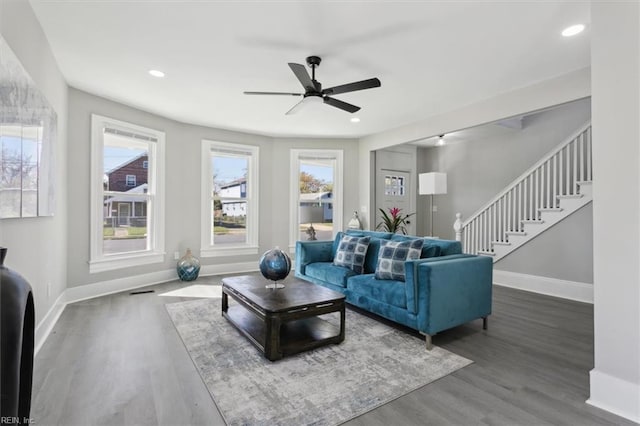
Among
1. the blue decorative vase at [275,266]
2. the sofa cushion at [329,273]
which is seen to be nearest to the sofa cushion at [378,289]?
the sofa cushion at [329,273]

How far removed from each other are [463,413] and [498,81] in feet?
11.1

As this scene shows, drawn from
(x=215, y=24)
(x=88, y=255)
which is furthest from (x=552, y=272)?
(x=88, y=255)

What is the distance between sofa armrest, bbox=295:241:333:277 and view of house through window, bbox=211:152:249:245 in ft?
6.10

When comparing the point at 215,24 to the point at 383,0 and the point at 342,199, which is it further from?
the point at 342,199

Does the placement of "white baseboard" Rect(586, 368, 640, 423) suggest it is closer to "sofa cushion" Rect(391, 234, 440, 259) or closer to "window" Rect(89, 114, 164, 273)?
"sofa cushion" Rect(391, 234, 440, 259)

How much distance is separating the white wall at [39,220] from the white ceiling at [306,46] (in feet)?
0.55

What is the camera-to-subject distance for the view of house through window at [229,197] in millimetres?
5672

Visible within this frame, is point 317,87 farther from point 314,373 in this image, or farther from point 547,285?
point 547,285

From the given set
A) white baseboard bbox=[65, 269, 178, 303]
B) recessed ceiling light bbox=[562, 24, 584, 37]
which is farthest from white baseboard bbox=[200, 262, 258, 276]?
recessed ceiling light bbox=[562, 24, 584, 37]

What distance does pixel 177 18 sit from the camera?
7.98ft

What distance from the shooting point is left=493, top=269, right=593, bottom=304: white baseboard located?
4113 millimetres

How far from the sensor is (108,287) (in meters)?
4.28

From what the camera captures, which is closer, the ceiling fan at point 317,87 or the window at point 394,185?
the ceiling fan at point 317,87

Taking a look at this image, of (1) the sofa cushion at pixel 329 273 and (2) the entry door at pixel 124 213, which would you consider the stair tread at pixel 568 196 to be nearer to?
(1) the sofa cushion at pixel 329 273
